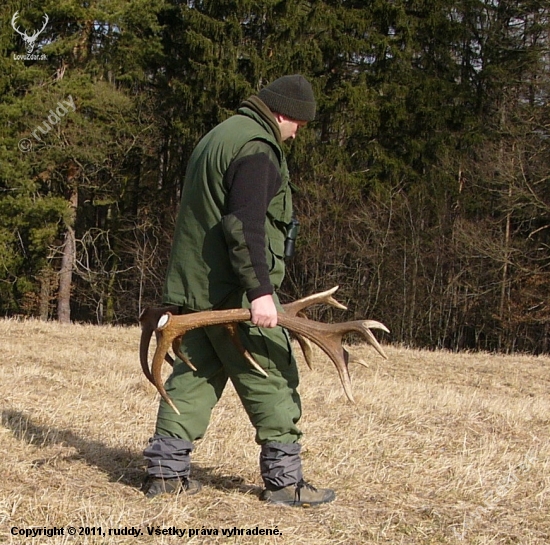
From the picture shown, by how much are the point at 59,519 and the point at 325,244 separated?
66.9 ft

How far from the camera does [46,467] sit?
4020 millimetres

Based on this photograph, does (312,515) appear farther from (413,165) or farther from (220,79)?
(413,165)

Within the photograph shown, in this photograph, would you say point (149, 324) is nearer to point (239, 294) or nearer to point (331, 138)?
point (239, 294)

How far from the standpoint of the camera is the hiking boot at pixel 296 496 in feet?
12.1

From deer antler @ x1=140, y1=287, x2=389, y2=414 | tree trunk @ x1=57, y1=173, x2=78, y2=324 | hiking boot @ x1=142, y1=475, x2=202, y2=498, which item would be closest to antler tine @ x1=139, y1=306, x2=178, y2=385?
deer antler @ x1=140, y1=287, x2=389, y2=414

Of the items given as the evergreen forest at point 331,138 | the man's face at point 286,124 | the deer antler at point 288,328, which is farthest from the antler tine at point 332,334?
the evergreen forest at point 331,138

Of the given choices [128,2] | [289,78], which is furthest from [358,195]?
[289,78]

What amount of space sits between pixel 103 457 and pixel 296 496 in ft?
4.08

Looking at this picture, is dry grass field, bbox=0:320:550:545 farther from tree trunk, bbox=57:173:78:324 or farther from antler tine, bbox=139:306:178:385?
tree trunk, bbox=57:173:78:324

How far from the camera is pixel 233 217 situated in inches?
134

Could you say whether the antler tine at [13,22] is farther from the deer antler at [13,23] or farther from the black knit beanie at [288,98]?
the black knit beanie at [288,98]

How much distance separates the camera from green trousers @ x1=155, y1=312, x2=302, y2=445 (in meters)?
3.65

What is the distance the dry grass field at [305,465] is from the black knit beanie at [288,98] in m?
1.84

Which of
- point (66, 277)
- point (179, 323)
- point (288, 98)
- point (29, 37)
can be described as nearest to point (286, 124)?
point (288, 98)
